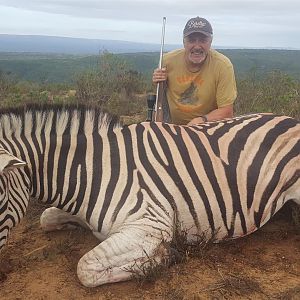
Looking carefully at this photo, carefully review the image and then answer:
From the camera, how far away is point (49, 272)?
Answer: 3123mm

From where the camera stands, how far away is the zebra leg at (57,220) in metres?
3.67

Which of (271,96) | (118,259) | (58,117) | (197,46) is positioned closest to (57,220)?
(58,117)

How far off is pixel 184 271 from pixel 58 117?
4.49 ft

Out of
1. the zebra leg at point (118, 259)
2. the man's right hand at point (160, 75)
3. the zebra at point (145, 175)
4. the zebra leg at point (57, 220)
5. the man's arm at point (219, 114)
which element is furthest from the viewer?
the man's right hand at point (160, 75)

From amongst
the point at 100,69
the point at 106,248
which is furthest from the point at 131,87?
the point at 106,248

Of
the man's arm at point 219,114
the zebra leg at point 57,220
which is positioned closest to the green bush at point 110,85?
the man's arm at point 219,114

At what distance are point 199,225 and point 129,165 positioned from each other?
0.65 m

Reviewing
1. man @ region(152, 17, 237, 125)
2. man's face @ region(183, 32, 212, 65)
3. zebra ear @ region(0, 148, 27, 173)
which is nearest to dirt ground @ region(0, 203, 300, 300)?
zebra ear @ region(0, 148, 27, 173)

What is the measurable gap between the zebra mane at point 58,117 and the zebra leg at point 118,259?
85cm

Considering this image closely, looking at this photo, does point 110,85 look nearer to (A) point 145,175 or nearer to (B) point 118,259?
(A) point 145,175

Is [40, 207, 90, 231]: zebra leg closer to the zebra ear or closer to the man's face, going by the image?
the zebra ear

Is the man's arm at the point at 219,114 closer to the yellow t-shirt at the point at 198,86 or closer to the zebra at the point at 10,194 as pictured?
the yellow t-shirt at the point at 198,86

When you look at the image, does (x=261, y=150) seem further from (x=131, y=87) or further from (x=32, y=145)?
(x=131, y=87)

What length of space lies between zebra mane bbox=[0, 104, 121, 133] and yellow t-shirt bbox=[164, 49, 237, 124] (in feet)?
5.39
